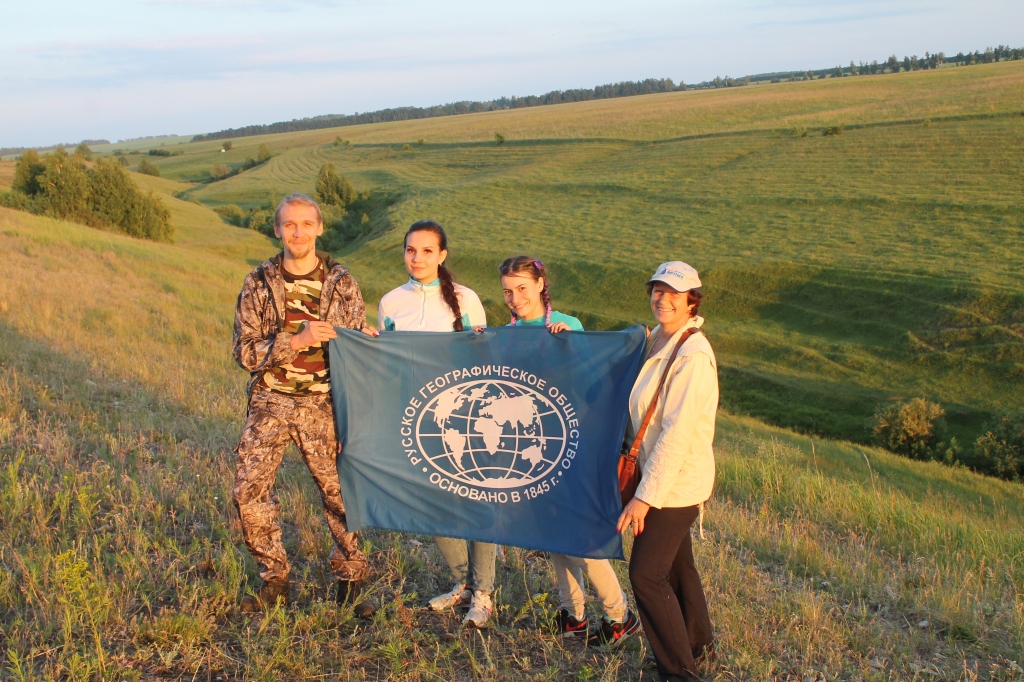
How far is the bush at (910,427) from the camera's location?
22.3 metres

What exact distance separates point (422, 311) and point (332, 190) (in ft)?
237

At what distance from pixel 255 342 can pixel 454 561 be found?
1.76 metres

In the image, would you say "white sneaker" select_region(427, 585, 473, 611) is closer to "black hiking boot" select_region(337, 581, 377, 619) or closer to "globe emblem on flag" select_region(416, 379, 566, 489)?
"black hiking boot" select_region(337, 581, 377, 619)

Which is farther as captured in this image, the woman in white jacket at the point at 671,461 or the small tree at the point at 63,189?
the small tree at the point at 63,189

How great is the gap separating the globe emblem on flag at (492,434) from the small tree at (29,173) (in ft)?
145

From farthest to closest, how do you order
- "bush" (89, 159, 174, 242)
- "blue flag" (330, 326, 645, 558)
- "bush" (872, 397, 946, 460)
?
"bush" (89, 159, 174, 242) → "bush" (872, 397, 946, 460) → "blue flag" (330, 326, 645, 558)

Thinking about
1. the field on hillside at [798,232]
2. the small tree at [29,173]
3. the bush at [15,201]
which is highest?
the small tree at [29,173]

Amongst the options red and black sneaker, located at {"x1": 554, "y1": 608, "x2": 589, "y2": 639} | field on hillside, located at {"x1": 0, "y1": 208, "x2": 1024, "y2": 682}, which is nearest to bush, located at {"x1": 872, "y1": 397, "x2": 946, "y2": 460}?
field on hillside, located at {"x1": 0, "y1": 208, "x2": 1024, "y2": 682}

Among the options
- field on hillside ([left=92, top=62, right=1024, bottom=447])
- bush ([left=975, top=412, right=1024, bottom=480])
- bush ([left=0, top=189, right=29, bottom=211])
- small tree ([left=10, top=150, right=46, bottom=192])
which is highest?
small tree ([left=10, top=150, right=46, bottom=192])

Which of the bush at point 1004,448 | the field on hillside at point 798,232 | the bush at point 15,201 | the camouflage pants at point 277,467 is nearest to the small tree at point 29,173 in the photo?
the bush at point 15,201

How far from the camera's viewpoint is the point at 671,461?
364cm

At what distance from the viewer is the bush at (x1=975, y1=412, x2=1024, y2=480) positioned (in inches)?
814

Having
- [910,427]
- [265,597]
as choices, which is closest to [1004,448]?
[910,427]

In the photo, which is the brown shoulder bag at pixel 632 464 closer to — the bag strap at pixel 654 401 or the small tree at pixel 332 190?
the bag strap at pixel 654 401
